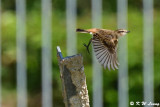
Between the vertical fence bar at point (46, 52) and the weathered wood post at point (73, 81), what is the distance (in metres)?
2.35

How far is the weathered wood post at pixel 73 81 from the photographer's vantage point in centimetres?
114

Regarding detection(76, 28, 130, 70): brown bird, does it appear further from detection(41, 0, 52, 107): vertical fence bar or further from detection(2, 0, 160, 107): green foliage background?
detection(41, 0, 52, 107): vertical fence bar

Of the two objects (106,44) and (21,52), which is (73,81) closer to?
(106,44)

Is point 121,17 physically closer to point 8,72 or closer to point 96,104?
point 96,104

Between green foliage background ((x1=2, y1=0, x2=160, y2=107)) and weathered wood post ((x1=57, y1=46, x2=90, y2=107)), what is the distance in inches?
82.1

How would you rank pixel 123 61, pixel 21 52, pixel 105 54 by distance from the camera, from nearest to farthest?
pixel 105 54 < pixel 123 61 < pixel 21 52

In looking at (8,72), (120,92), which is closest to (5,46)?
(8,72)

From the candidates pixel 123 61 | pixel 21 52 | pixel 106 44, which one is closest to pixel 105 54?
pixel 106 44

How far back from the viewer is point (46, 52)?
3.50 metres

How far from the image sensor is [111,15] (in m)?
3.47

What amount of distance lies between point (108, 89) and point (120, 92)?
0.07 m

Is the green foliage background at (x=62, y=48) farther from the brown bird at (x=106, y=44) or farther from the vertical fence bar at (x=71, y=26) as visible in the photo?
the brown bird at (x=106, y=44)

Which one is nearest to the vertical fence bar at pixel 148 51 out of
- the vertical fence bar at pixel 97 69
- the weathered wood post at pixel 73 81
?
the vertical fence bar at pixel 97 69

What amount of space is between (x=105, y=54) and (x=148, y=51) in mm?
2072
